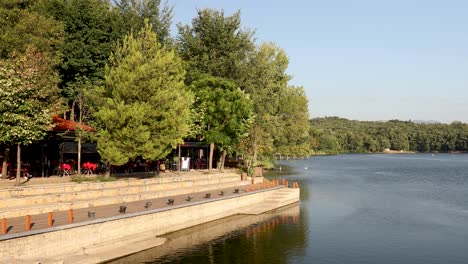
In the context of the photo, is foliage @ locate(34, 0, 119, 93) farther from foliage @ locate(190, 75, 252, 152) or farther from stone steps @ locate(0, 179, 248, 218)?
stone steps @ locate(0, 179, 248, 218)

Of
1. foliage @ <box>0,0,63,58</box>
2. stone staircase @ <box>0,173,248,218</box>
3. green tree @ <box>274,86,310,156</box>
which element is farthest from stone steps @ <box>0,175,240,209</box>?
green tree @ <box>274,86,310,156</box>

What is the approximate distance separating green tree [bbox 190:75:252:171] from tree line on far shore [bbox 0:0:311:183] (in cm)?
13

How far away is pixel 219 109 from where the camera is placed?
183ft

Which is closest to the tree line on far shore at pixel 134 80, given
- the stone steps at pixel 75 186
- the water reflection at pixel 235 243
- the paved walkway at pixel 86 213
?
the stone steps at pixel 75 186

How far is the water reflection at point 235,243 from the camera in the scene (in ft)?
96.6

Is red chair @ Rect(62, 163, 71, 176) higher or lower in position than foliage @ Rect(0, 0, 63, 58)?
lower

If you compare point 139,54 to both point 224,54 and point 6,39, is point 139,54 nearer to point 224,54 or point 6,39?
point 6,39

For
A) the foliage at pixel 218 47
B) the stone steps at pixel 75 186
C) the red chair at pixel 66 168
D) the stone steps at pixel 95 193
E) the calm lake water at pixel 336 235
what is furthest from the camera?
the foliage at pixel 218 47

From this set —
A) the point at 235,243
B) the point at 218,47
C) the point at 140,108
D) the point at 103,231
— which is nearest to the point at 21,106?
the point at 140,108

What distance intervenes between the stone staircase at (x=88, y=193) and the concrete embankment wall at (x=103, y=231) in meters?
4.05

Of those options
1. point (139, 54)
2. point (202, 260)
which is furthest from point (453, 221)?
point (139, 54)

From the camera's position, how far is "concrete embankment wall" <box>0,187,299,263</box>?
2383 centimetres

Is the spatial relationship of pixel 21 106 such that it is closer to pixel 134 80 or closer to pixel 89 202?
pixel 89 202

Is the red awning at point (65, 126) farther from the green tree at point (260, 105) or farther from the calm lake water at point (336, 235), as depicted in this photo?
the green tree at point (260, 105)
